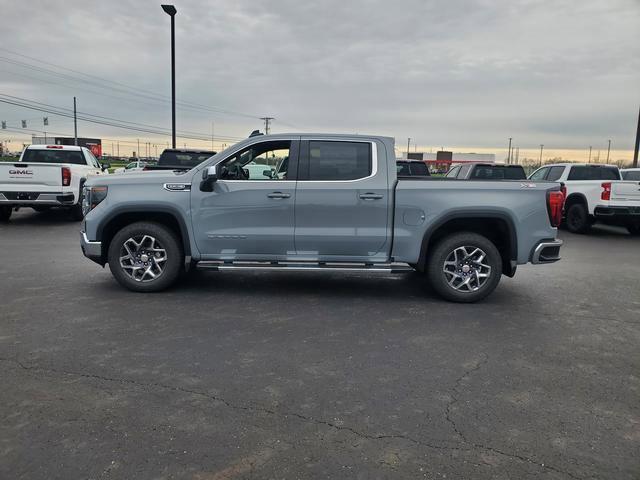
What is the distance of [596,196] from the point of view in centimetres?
1247

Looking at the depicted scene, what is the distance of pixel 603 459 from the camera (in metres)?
2.87

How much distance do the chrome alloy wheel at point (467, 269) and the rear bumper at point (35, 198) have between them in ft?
33.1

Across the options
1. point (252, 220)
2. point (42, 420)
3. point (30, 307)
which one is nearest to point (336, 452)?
point (42, 420)

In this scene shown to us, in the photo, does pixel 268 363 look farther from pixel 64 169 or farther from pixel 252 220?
pixel 64 169

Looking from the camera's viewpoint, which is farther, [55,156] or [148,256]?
[55,156]

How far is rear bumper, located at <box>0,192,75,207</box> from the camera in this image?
12.1 m

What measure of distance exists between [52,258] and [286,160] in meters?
4.80

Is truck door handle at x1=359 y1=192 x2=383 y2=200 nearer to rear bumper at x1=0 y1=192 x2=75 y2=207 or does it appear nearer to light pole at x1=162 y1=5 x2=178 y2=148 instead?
rear bumper at x1=0 y1=192 x2=75 y2=207

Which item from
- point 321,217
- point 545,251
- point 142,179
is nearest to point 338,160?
point 321,217

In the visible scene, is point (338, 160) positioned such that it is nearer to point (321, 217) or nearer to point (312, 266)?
point (321, 217)

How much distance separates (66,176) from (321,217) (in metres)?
8.87

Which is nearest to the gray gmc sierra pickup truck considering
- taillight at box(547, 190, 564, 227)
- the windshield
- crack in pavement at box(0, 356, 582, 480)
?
taillight at box(547, 190, 564, 227)

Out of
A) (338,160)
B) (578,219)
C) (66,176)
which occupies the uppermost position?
(338,160)

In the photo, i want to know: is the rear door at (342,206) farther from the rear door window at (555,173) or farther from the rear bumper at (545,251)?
the rear door window at (555,173)
